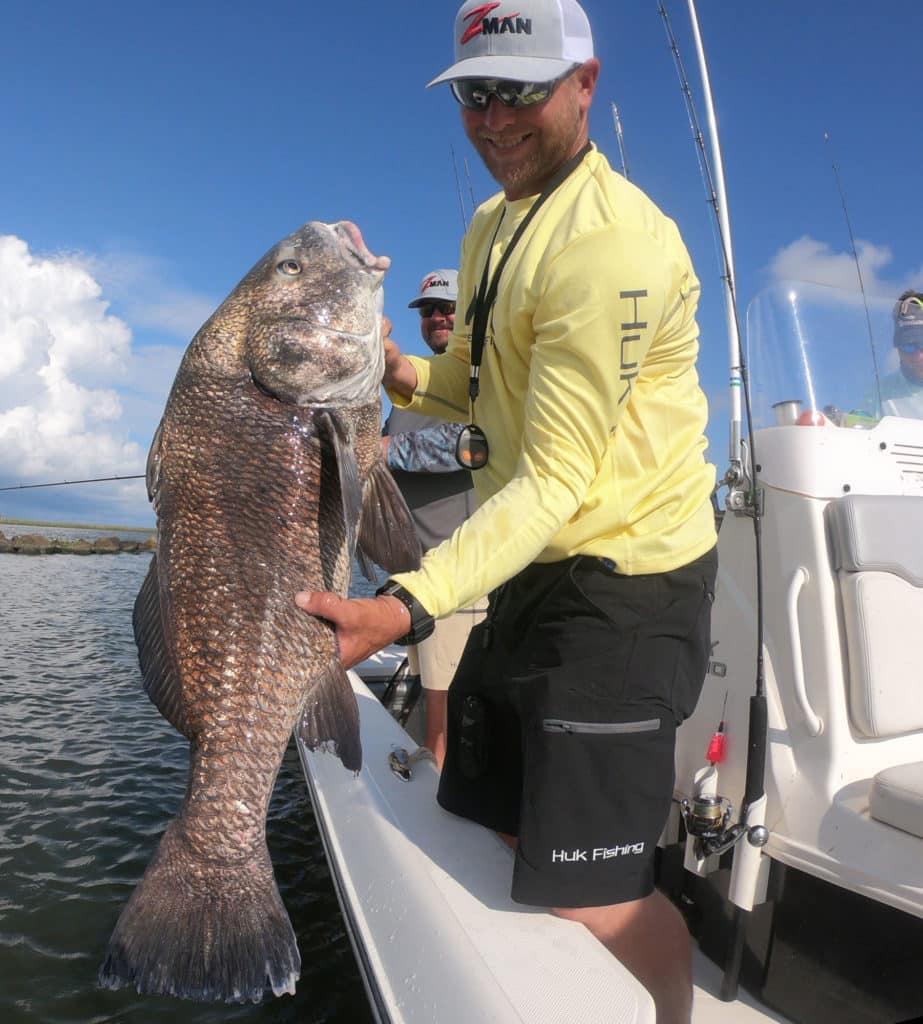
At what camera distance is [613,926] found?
204cm

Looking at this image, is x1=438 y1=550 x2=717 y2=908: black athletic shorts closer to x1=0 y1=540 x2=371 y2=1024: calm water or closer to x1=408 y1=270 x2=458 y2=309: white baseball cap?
x1=0 y1=540 x2=371 y2=1024: calm water

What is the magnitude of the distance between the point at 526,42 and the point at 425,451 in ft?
8.81

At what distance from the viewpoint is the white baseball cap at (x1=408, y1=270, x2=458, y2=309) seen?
533 cm

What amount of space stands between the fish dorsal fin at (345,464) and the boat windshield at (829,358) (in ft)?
6.50

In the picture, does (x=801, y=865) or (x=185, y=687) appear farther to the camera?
(x=801, y=865)

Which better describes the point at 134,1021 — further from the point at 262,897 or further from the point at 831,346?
the point at 831,346

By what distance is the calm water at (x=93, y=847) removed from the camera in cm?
373

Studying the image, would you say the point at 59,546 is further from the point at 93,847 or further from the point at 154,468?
the point at 154,468

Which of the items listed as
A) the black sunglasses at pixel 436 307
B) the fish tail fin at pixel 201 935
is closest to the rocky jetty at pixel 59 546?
the black sunglasses at pixel 436 307

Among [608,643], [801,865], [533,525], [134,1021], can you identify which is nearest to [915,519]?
[801,865]

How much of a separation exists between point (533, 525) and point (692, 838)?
68.9 inches

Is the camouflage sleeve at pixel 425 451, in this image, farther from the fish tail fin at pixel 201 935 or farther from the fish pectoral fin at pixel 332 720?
the fish tail fin at pixel 201 935

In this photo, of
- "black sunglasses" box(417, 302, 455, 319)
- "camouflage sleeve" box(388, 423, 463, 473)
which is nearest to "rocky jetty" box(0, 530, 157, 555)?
"black sunglasses" box(417, 302, 455, 319)

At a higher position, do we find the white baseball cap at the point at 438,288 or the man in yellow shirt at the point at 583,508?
the white baseball cap at the point at 438,288
